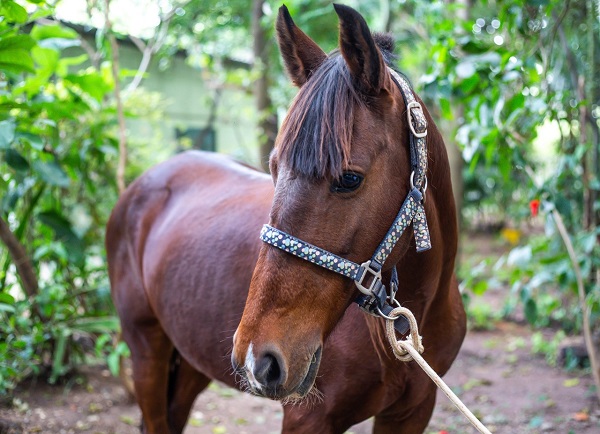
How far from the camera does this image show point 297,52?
5.65ft

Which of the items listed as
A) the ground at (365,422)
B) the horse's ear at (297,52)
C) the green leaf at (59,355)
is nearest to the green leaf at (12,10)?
the horse's ear at (297,52)

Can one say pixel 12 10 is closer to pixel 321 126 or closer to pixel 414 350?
pixel 321 126

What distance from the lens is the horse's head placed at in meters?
1.36

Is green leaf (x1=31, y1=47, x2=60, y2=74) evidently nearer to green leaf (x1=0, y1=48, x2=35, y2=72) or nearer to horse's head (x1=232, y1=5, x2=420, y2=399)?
green leaf (x1=0, y1=48, x2=35, y2=72)

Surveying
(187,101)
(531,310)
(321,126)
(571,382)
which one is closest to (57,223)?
(321,126)

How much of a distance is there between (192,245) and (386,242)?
1.31 m

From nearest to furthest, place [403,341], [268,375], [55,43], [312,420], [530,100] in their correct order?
[268,375], [403,341], [312,420], [530,100], [55,43]

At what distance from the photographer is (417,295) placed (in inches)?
71.4

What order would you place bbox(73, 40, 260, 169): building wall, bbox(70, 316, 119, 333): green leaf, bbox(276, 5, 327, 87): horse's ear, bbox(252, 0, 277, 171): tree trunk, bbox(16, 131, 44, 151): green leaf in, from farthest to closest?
bbox(73, 40, 260, 169): building wall < bbox(252, 0, 277, 171): tree trunk < bbox(70, 316, 119, 333): green leaf < bbox(16, 131, 44, 151): green leaf < bbox(276, 5, 327, 87): horse's ear

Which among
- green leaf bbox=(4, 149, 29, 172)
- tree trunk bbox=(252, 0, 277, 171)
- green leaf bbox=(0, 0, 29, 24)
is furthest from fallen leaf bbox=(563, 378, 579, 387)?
tree trunk bbox=(252, 0, 277, 171)

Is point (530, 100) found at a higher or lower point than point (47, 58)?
higher

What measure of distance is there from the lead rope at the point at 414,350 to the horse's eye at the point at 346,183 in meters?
0.35

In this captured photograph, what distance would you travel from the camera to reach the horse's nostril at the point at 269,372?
52.1 inches

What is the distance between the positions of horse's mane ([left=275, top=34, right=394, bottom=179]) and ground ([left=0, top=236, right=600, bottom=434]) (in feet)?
8.98
